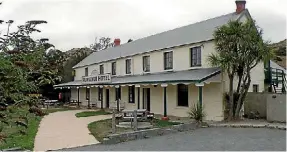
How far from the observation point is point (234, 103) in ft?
60.9

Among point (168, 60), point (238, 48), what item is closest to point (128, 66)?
point (168, 60)

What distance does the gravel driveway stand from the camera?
10805 millimetres

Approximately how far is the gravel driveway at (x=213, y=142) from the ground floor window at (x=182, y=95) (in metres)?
6.47

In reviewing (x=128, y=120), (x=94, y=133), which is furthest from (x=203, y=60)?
(x=94, y=133)

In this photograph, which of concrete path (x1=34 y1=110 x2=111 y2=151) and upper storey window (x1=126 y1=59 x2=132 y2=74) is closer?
concrete path (x1=34 y1=110 x2=111 y2=151)

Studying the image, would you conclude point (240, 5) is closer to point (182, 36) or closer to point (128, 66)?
point (182, 36)

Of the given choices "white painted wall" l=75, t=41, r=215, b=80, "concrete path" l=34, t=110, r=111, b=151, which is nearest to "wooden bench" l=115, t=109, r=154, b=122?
"concrete path" l=34, t=110, r=111, b=151

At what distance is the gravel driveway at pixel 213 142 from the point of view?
10805 millimetres

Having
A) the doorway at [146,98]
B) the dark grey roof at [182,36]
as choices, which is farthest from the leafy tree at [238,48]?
the doorway at [146,98]

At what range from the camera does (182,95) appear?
70.2 feet

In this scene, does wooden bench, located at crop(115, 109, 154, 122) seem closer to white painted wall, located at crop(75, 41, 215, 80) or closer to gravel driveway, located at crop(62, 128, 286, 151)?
gravel driveway, located at crop(62, 128, 286, 151)

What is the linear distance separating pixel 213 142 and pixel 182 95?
31.7 ft

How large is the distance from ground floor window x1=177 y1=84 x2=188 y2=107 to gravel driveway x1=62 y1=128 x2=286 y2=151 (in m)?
6.47

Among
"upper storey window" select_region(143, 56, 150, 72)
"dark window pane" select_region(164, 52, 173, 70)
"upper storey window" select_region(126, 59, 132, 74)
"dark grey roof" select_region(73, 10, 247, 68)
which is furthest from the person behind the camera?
"upper storey window" select_region(126, 59, 132, 74)
